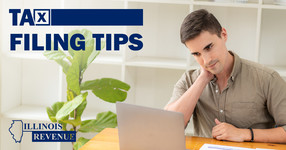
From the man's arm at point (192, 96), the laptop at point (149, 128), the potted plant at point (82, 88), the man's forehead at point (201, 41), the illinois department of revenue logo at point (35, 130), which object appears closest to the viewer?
the laptop at point (149, 128)

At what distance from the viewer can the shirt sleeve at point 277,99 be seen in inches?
83.7

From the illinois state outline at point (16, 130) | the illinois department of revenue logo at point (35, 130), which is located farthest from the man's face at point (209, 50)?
the illinois state outline at point (16, 130)

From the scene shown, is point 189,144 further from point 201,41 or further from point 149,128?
point 201,41

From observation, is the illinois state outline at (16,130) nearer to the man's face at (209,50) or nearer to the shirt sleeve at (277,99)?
the man's face at (209,50)

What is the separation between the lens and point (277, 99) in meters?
2.14

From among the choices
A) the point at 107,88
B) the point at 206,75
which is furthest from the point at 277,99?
the point at 107,88

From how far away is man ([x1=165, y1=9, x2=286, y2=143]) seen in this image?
6.81 ft

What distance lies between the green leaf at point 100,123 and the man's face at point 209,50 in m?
1.09

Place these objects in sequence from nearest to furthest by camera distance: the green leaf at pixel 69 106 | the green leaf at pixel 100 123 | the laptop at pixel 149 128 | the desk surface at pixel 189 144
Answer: the laptop at pixel 149 128
the desk surface at pixel 189 144
the green leaf at pixel 69 106
the green leaf at pixel 100 123

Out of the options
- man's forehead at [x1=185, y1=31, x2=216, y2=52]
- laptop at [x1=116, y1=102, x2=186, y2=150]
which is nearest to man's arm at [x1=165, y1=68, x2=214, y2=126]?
man's forehead at [x1=185, y1=31, x2=216, y2=52]

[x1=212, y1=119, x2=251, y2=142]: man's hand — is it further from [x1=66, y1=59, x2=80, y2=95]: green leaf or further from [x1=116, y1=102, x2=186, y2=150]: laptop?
[x1=66, y1=59, x2=80, y2=95]: green leaf

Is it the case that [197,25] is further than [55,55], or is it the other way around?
[55,55]

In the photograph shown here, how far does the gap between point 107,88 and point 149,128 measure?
4.43 ft

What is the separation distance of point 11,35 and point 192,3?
4.97ft
